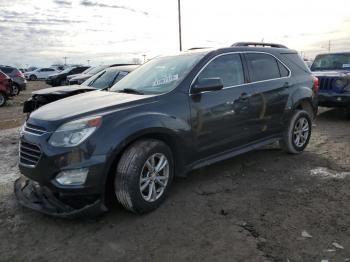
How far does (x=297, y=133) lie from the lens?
6.82 meters

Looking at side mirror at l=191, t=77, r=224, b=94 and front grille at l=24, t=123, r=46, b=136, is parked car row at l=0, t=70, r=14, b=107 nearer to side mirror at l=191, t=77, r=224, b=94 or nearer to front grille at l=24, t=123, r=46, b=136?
front grille at l=24, t=123, r=46, b=136

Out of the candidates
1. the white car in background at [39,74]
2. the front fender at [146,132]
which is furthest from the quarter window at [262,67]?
the white car in background at [39,74]

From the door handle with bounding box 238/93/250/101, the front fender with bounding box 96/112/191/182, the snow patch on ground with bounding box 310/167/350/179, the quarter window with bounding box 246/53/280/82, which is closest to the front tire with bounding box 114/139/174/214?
the front fender with bounding box 96/112/191/182

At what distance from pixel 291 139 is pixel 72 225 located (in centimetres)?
391

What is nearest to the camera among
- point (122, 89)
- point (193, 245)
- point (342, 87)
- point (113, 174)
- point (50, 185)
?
point (193, 245)

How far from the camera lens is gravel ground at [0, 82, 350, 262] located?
12.0ft

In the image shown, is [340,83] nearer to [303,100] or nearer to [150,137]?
[303,100]

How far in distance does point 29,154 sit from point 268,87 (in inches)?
139

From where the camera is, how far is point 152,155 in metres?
4.39

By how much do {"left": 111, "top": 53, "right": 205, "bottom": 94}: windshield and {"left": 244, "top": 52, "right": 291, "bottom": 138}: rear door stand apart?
1.02 metres

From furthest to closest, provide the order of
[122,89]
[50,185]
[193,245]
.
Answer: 1. [122,89]
2. [50,185]
3. [193,245]

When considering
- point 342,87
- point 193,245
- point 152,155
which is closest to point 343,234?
point 193,245

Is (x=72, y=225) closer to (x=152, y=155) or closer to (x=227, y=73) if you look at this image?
(x=152, y=155)

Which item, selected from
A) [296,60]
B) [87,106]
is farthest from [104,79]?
A: [87,106]
